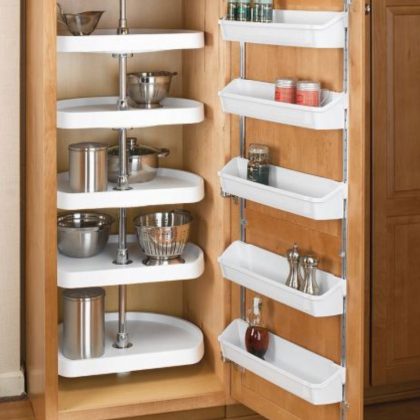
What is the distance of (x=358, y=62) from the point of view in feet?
9.43

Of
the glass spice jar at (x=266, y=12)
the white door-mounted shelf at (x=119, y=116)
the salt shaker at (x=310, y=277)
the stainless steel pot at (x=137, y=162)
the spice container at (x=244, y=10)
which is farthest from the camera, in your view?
the stainless steel pot at (x=137, y=162)

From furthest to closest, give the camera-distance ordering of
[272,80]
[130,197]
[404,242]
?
[404,242] < [130,197] < [272,80]

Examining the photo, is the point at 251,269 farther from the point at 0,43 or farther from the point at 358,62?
the point at 0,43

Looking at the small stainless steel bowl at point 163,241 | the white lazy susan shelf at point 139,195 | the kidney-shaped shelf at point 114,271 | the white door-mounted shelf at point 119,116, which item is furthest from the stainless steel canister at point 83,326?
the white door-mounted shelf at point 119,116

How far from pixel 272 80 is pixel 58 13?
82 centimetres

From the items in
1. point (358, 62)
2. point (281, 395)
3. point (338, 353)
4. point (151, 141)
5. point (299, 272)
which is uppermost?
point (358, 62)

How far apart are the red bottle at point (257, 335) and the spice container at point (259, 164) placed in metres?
0.41

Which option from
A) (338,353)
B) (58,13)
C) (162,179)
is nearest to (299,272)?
(338,353)

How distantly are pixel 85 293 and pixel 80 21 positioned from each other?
3.16 feet

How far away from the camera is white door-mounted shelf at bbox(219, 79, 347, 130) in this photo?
295cm

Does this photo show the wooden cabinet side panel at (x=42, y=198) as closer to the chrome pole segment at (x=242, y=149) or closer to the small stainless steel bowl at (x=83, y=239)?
the small stainless steel bowl at (x=83, y=239)

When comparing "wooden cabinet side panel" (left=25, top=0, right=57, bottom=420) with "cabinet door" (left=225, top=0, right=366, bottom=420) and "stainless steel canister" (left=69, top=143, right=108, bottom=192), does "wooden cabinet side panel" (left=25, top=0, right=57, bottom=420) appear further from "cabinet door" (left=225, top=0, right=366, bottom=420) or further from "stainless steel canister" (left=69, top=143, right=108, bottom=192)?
"cabinet door" (left=225, top=0, right=366, bottom=420)

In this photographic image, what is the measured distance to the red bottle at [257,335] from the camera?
342 centimetres

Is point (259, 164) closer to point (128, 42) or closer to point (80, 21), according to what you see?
point (128, 42)
